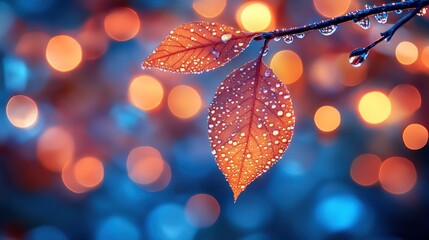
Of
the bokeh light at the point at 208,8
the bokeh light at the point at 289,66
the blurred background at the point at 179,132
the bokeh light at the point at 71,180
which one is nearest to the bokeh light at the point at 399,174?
the blurred background at the point at 179,132

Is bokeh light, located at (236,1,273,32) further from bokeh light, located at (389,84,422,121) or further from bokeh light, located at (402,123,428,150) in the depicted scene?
bokeh light, located at (402,123,428,150)

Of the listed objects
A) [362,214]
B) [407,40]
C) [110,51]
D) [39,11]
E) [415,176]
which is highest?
[39,11]

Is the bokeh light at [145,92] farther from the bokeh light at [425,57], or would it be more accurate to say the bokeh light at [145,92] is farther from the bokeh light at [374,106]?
the bokeh light at [425,57]

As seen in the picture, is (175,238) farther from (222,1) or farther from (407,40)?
(407,40)

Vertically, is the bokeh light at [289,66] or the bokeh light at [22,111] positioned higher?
the bokeh light at [22,111]

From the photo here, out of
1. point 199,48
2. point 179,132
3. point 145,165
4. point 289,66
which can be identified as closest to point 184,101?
point 179,132

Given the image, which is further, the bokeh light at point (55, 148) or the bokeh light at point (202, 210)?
the bokeh light at point (202, 210)

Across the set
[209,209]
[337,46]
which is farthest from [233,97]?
[209,209]

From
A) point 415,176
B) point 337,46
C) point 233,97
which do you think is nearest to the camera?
point 233,97
